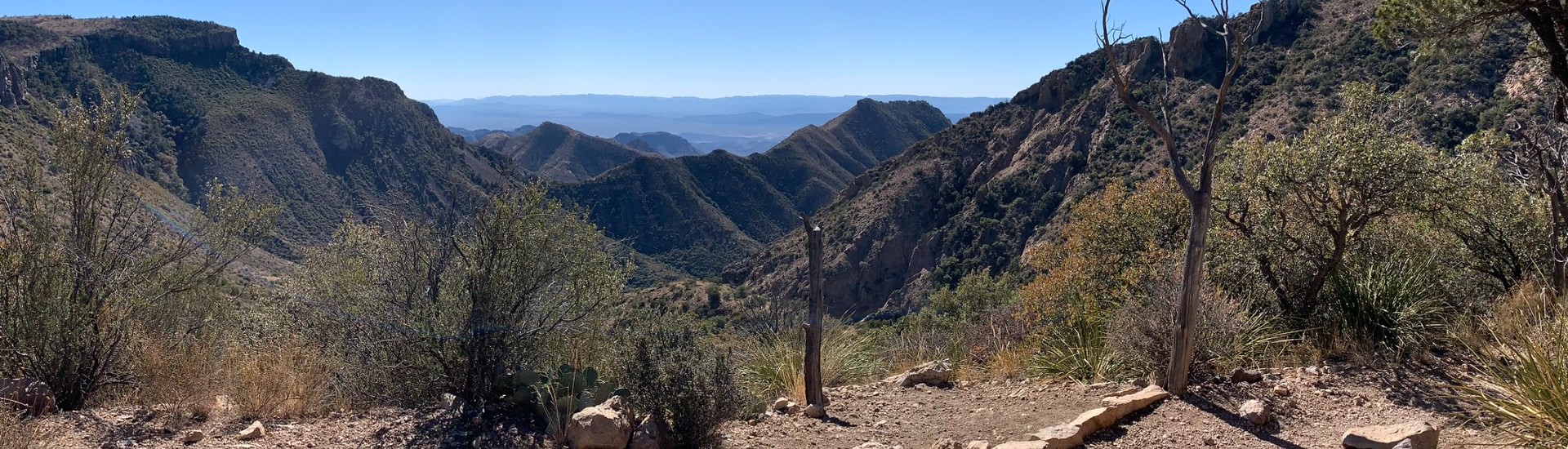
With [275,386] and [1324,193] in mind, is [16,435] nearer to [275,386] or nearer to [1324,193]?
[275,386]

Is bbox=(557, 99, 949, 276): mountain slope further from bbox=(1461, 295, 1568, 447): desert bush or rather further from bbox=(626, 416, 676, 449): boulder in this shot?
bbox=(1461, 295, 1568, 447): desert bush

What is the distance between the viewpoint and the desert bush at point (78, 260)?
648 cm

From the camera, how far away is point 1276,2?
48188mm

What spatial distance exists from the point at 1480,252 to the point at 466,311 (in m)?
9.94

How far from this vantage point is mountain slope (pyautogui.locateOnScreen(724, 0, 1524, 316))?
35875 mm

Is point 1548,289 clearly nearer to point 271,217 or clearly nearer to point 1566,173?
point 1566,173

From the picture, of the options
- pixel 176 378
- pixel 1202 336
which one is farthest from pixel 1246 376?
pixel 176 378

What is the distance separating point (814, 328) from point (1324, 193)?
196 inches

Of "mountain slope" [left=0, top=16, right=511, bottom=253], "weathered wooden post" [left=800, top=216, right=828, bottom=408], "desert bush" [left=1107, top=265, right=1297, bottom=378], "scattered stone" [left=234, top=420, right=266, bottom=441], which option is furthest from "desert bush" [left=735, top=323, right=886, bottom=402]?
"mountain slope" [left=0, top=16, right=511, bottom=253]

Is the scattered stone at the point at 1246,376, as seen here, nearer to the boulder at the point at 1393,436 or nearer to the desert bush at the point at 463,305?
the boulder at the point at 1393,436

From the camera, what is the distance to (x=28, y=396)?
5.93 meters

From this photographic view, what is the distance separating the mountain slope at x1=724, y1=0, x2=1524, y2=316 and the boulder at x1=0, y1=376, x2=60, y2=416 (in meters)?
33.8

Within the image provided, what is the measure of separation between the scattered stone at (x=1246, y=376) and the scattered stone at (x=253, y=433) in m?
7.17

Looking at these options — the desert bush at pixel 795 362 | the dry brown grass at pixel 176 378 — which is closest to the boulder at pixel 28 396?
the dry brown grass at pixel 176 378
